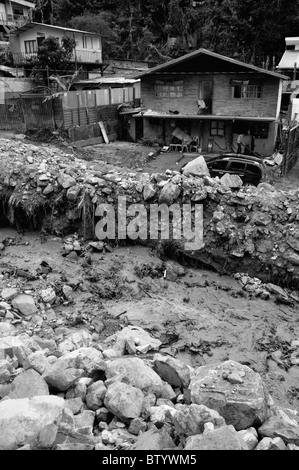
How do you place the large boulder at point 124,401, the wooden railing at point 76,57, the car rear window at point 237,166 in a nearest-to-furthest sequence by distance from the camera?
the large boulder at point 124,401, the car rear window at point 237,166, the wooden railing at point 76,57

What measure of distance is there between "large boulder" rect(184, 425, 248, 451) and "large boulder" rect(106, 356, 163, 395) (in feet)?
3.94

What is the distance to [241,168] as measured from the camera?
14898mm

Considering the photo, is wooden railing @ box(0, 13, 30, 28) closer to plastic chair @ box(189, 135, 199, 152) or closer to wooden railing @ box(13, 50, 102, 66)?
wooden railing @ box(13, 50, 102, 66)

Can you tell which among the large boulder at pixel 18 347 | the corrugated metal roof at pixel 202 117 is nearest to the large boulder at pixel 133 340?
the large boulder at pixel 18 347

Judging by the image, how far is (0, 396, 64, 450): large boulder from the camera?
3.88 m

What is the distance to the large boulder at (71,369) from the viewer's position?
16.6 ft

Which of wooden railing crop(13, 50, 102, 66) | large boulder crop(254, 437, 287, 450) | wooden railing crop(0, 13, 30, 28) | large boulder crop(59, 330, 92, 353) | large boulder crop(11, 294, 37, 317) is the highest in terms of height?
wooden railing crop(0, 13, 30, 28)

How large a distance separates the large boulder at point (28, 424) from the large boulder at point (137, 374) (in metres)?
1.14

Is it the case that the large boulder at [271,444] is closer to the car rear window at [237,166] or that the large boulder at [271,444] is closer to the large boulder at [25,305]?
the large boulder at [25,305]

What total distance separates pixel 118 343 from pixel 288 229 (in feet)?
21.9

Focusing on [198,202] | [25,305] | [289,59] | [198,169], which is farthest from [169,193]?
[289,59]

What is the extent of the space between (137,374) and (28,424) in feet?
5.48

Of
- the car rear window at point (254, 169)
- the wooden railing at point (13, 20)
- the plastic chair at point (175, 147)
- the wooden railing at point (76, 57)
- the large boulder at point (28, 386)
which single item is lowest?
the plastic chair at point (175, 147)

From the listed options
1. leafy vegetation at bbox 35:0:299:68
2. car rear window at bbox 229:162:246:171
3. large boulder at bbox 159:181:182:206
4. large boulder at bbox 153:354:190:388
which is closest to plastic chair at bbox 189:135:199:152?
car rear window at bbox 229:162:246:171
